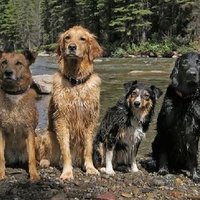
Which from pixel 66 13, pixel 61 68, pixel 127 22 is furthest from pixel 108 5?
pixel 61 68

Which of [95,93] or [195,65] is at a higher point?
[195,65]

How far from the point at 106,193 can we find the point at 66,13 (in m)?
54.4

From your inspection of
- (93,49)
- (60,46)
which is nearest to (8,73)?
(60,46)

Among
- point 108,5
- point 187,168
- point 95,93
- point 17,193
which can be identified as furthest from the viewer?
point 108,5

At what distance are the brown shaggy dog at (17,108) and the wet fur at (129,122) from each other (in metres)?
1.21

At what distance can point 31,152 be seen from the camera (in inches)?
216

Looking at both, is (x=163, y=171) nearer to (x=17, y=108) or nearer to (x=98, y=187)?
(x=98, y=187)

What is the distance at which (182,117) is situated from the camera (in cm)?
557

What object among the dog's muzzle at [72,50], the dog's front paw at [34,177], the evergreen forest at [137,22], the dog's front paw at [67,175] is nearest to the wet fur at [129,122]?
the dog's front paw at [67,175]

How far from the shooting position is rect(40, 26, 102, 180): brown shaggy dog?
18.6 ft

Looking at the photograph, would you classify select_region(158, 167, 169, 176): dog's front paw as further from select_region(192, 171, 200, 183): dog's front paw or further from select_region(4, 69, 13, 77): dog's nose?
select_region(4, 69, 13, 77): dog's nose

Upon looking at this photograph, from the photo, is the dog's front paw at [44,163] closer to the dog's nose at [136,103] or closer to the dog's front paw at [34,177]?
the dog's front paw at [34,177]

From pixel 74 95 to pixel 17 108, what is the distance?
89 centimetres

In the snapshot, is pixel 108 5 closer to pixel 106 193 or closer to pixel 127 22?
pixel 127 22
